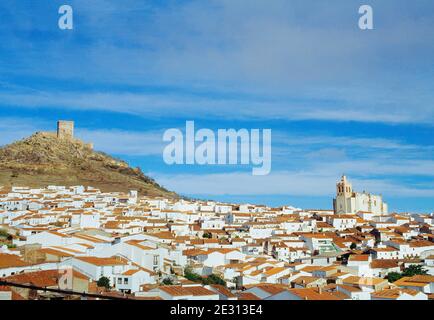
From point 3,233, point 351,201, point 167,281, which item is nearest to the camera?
point 167,281

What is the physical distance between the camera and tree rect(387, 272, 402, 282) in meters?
21.1

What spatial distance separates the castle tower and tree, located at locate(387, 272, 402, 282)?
147 feet

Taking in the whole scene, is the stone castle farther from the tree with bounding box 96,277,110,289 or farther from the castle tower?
the tree with bounding box 96,277,110,289

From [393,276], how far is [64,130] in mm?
46696

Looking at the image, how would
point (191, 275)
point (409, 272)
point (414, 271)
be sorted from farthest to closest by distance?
point (414, 271)
point (409, 272)
point (191, 275)

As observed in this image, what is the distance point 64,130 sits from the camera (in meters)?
61.0

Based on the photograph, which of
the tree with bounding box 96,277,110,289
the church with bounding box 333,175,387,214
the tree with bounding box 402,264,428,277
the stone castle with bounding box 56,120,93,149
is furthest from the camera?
the stone castle with bounding box 56,120,93,149

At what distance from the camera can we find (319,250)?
88.2ft

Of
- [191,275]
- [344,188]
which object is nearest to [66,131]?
[344,188]

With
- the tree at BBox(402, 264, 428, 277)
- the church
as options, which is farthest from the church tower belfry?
the tree at BBox(402, 264, 428, 277)

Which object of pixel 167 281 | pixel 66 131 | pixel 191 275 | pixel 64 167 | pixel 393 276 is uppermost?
pixel 66 131

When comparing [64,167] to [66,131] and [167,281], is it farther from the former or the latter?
[167,281]

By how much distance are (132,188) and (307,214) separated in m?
16.5
